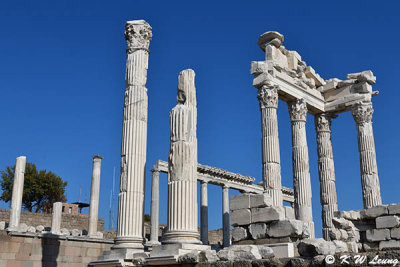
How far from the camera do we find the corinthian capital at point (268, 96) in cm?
2292

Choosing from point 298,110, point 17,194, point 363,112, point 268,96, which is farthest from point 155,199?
point 363,112

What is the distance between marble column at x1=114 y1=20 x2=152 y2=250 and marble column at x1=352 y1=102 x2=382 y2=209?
545 inches

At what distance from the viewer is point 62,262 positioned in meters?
19.5

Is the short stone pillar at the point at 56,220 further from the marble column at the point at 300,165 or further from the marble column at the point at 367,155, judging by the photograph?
the marble column at the point at 367,155

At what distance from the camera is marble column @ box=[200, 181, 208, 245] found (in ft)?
109

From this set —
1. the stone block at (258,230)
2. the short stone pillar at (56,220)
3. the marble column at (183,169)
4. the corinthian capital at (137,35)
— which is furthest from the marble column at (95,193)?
the stone block at (258,230)

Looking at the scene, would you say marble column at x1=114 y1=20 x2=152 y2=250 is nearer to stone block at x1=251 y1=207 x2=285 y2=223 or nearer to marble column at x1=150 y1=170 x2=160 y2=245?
stone block at x1=251 y1=207 x2=285 y2=223

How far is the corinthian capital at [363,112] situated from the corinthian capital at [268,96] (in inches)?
214

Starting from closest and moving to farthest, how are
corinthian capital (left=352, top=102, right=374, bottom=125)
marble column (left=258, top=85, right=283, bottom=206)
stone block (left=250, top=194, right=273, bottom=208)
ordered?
stone block (left=250, top=194, right=273, bottom=208) < marble column (left=258, top=85, right=283, bottom=206) < corinthian capital (left=352, top=102, right=374, bottom=125)

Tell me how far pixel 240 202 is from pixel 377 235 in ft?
21.3

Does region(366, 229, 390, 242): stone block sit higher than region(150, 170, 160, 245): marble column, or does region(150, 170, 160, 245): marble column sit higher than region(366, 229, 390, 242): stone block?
region(150, 170, 160, 245): marble column

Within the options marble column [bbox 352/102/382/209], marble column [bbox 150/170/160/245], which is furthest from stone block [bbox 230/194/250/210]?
marble column [bbox 150/170/160/245]

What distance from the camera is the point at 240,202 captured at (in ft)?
49.1

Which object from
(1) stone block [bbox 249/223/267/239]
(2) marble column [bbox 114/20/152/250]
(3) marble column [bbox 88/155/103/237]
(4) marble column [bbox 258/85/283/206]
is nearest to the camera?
(1) stone block [bbox 249/223/267/239]
